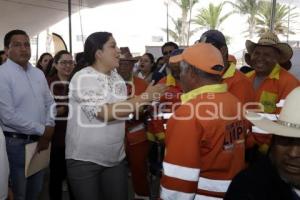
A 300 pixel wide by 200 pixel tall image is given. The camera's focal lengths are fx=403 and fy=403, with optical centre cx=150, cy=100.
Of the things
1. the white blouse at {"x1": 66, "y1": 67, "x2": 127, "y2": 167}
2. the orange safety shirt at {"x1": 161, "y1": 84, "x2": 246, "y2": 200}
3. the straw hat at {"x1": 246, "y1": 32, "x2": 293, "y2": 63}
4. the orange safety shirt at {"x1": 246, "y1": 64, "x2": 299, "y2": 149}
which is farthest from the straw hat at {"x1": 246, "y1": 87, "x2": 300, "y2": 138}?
the straw hat at {"x1": 246, "y1": 32, "x2": 293, "y2": 63}

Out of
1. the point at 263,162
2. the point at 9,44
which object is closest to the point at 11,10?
the point at 9,44

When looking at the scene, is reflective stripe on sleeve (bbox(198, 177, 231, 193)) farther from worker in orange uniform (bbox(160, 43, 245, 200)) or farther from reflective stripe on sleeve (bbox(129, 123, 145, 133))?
reflective stripe on sleeve (bbox(129, 123, 145, 133))

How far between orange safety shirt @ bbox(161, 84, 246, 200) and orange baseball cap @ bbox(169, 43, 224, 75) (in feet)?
0.33

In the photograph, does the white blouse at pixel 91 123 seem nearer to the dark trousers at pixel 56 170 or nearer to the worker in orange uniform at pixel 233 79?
the worker in orange uniform at pixel 233 79

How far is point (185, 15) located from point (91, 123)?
145 ft

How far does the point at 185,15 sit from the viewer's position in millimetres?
45625

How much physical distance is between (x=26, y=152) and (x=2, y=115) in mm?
367

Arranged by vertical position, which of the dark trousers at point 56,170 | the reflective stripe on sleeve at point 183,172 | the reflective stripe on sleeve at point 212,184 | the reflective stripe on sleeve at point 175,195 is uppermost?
the reflective stripe on sleeve at point 183,172

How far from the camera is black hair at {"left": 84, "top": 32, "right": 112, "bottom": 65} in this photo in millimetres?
2879

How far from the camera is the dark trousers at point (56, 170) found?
428 cm

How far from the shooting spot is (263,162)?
158 cm

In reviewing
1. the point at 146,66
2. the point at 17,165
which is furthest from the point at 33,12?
the point at 17,165

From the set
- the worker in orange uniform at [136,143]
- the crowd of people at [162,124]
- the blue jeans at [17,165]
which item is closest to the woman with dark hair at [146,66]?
the worker in orange uniform at [136,143]

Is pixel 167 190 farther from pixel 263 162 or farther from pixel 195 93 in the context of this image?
pixel 263 162
